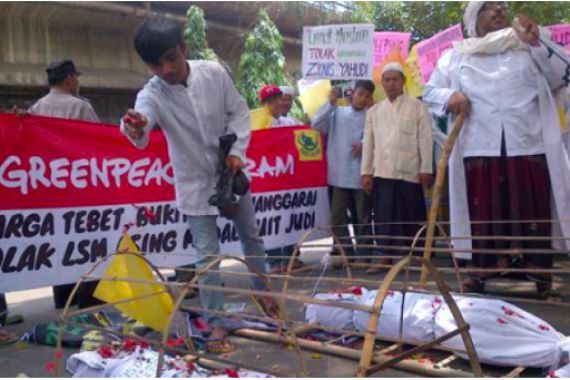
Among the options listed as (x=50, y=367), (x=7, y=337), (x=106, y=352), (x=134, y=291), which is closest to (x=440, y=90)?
(x=134, y=291)

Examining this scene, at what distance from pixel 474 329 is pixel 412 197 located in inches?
91.1

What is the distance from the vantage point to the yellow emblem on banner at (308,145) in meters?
5.80

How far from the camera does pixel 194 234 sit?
3.56 metres

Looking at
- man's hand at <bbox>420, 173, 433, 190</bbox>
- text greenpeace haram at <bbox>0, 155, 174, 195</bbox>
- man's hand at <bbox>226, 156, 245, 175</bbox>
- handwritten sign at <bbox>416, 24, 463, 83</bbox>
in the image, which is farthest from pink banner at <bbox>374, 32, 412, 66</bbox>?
man's hand at <bbox>226, 156, 245, 175</bbox>

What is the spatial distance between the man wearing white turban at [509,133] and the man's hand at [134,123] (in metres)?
1.99

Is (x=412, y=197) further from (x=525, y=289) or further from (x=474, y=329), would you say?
(x=474, y=329)

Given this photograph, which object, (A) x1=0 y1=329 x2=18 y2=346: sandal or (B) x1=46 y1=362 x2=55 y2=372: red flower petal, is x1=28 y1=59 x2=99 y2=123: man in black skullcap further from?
(B) x1=46 y1=362 x2=55 y2=372: red flower petal

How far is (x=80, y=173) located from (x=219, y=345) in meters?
1.71

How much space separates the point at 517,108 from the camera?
13.2ft

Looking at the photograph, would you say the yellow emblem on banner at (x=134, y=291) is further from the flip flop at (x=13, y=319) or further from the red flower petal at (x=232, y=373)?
the flip flop at (x=13, y=319)

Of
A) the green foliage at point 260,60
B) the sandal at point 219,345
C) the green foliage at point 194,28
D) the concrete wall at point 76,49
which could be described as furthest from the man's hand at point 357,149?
the concrete wall at point 76,49

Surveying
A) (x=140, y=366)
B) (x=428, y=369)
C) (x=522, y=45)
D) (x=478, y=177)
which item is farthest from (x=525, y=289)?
(x=140, y=366)

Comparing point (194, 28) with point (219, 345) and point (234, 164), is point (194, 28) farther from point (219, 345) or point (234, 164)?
point (219, 345)

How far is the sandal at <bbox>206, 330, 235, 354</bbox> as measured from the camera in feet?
10.5
